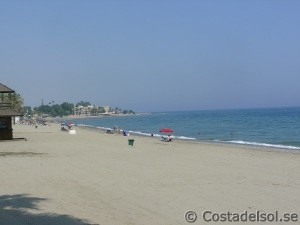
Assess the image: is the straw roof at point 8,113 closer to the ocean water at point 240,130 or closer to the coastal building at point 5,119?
the coastal building at point 5,119

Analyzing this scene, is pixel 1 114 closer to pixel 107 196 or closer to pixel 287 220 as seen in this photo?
pixel 107 196

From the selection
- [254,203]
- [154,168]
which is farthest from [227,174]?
[254,203]

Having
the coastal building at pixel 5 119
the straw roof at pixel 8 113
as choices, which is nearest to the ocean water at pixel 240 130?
the straw roof at pixel 8 113

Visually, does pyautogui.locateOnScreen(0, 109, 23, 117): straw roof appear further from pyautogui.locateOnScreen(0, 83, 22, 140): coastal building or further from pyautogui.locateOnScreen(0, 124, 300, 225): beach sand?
pyautogui.locateOnScreen(0, 124, 300, 225): beach sand

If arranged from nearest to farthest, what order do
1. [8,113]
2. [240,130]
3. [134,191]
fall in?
[134,191]
[8,113]
[240,130]

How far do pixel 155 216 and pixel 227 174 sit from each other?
627cm

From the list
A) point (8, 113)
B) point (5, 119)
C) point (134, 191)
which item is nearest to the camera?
point (134, 191)

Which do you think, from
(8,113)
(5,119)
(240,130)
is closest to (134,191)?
(8,113)

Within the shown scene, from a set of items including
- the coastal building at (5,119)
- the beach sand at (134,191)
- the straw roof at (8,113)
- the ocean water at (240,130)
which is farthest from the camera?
the ocean water at (240,130)

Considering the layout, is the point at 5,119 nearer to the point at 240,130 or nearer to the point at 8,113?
the point at 8,113

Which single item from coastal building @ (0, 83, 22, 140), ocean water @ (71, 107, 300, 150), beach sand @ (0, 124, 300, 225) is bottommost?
ocean water @ (71, 107, 300, 150)

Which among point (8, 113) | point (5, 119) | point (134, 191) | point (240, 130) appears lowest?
point (240, 130)

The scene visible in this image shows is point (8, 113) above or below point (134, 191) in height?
above

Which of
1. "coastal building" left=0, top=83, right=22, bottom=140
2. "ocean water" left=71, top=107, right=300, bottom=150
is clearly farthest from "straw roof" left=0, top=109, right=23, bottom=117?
"ocean water" left=71, top=107, right=300, bottom=150
